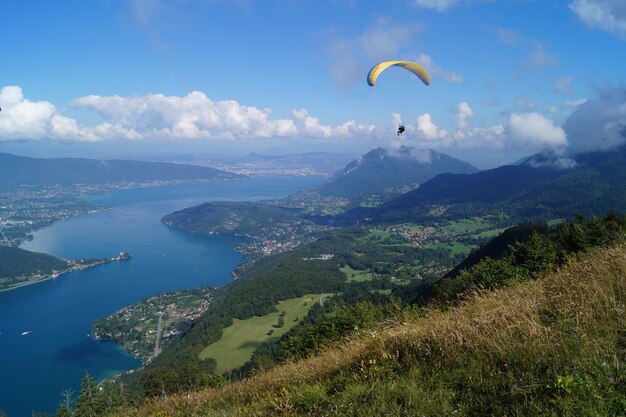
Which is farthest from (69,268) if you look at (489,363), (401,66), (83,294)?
(489,363)

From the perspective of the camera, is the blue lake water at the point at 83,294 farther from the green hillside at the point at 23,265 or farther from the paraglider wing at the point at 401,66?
the paraglider wing at the point at 401,66

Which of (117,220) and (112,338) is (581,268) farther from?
(117,220)

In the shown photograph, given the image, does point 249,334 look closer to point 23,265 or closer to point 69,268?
point 69,268

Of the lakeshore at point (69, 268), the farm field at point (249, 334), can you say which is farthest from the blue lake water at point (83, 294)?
the farm field at point (249, 334)

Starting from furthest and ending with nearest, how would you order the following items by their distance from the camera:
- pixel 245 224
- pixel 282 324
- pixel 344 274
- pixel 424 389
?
pixel 245 224 → pixel 344 274 → pixel 282 324 → pixel 424 389

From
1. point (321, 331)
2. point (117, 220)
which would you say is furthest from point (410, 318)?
point (117, 220)
